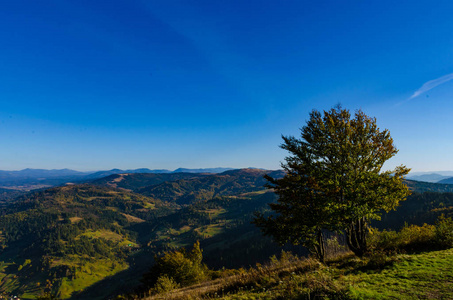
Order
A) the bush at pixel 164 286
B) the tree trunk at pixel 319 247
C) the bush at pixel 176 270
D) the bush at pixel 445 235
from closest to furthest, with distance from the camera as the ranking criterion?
the bush at pixel 445 235, the tree trunk at pixel 319 247, the bush at pixel 164 286, the bush at pixel 176 270

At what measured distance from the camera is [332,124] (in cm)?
1617

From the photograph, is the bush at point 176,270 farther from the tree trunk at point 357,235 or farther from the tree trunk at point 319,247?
the tree trunk at point 357,235

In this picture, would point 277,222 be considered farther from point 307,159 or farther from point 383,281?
point 383,281

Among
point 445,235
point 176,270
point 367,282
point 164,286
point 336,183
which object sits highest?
point 336,183

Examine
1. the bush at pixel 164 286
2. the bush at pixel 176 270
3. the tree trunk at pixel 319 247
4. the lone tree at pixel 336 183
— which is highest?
the lone tree at pixel 336 183

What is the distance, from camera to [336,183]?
15.4 m

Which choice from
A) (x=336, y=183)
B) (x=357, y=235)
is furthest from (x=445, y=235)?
(x=336, y=183)

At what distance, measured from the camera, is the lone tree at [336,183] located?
15.4 m

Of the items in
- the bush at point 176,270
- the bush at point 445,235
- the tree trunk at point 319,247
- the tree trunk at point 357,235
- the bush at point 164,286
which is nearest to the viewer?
the bush at point 445,235

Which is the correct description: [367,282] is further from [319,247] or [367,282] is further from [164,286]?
[164,286]

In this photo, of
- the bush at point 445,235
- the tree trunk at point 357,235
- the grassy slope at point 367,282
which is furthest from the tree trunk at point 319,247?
the bush at point 445,235

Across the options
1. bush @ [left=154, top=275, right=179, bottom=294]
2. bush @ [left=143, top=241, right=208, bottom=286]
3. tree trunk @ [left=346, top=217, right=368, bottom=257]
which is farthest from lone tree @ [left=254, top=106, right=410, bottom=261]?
bush @ [left=143, top=241, right=208, bottom=286]

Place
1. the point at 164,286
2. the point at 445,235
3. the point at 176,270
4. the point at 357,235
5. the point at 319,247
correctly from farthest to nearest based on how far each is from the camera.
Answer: the point at 176,270 → the point at 164,286 → the point at 319,247 → the point at 357,235 → the point at 445,235

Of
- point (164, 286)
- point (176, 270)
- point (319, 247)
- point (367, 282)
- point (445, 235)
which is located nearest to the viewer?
point (367, 282)
